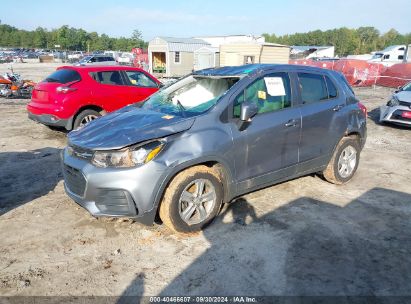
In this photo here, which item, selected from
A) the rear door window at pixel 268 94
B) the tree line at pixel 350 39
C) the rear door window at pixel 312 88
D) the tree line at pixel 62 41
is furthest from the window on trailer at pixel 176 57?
the tree line at pixel 350 39

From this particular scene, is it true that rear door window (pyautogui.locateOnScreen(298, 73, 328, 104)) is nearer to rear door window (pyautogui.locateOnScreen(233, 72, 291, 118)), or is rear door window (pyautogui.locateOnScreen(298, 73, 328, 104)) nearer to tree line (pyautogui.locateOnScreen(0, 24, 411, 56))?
rear door window (pyautogui.locateOnScreen(233, 72, 291, 118))

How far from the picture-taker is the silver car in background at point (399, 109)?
924 cm

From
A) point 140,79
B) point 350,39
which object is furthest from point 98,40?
point 140,79

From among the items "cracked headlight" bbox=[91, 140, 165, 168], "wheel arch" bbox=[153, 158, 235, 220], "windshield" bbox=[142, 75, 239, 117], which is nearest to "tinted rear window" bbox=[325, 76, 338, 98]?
"windshield" bbox=[142, 75, 239, 117]

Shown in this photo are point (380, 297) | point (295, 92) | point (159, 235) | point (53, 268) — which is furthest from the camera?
point (295, 92)

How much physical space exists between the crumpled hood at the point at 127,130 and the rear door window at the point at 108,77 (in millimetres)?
3944

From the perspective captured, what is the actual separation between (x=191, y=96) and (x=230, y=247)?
6.24 ft

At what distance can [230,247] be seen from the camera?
3576 millimetres

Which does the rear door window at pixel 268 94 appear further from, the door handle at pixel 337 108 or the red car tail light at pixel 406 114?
the red car tail light at pixel 406 114

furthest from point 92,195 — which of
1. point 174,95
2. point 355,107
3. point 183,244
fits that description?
point 355,107

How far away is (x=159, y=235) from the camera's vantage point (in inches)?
150

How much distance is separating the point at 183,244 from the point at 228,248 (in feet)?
1.54

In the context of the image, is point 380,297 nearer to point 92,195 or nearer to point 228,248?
point 228,248

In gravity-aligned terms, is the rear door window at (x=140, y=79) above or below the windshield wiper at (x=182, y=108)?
above
